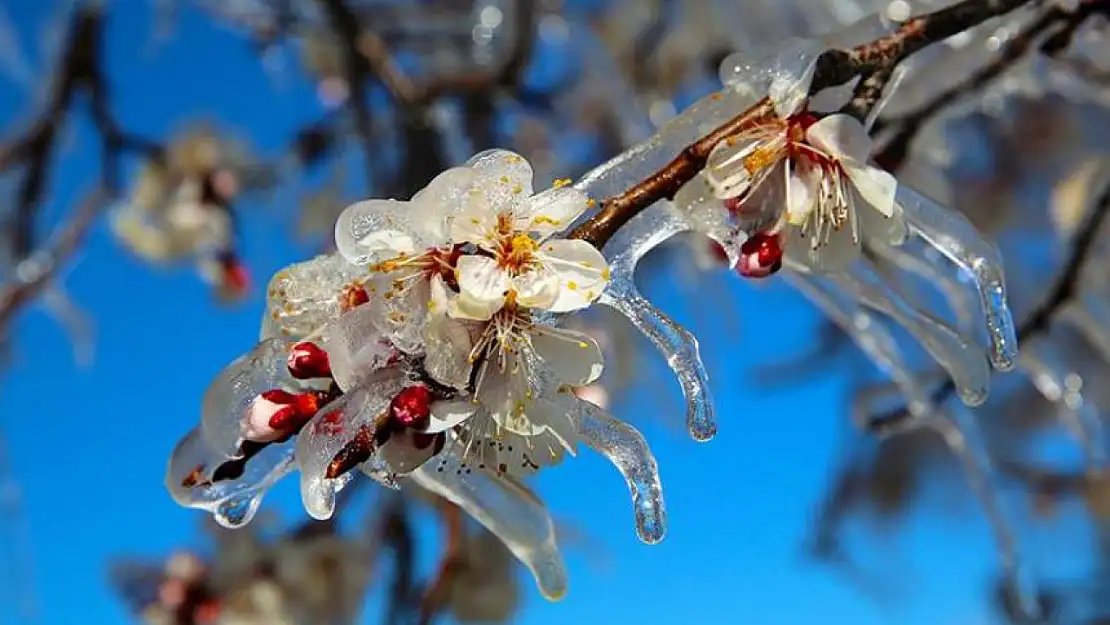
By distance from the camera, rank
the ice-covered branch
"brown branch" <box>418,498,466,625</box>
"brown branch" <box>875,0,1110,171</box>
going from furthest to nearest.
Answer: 1. "brown branch" <box>418,498,466,625</box>
2. the ice-covered branch
3. "brown branch" <box>875,0,1110,171</box>

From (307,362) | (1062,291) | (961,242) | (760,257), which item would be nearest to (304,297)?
(307,362)

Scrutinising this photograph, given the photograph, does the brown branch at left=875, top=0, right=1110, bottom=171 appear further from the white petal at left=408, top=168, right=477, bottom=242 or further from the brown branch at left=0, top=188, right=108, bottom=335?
the brown branch at left=0, top=188, right=108, bottom=335

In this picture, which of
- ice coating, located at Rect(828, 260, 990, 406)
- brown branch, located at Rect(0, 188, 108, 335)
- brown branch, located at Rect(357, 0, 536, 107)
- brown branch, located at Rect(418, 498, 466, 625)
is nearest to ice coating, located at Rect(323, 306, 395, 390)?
ice coating, located at Rect(828, 260, 990, 406)

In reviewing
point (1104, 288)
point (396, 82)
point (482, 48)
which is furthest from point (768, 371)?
point (396, 82)

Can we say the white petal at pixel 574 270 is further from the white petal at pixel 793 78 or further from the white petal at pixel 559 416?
the white petal at pixel 793 78

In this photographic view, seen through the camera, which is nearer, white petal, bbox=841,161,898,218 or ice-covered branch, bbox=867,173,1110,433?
white petal, bbox=841,161,898,218

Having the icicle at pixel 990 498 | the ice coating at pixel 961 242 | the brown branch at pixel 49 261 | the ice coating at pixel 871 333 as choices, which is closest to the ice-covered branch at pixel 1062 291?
the ice coating at pixel 871 333

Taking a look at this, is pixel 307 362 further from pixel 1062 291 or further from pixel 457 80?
pixel 457 80

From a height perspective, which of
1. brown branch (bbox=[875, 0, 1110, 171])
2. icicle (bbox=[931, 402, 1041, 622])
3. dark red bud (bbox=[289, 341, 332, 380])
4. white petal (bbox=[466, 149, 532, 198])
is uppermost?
white petal (bbox=[466, 149, 532, 198])
